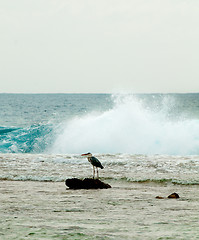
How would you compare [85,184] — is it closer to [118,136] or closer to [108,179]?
[108,179]

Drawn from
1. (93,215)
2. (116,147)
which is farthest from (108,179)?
(116,147)

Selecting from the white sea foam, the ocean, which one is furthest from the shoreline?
the white sea foam

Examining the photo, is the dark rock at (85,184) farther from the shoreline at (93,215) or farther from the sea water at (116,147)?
the sea water at (116,147)

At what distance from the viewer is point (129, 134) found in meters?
17.8

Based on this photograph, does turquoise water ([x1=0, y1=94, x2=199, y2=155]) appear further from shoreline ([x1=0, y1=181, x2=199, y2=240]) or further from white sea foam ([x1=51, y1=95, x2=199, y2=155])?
shoreline ([x1=0, y1=181, x2=199, y2=240])

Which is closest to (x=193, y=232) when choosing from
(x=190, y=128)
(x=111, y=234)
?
(x=111, y=234)

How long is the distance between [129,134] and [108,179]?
9.57 metres

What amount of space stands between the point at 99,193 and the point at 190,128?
546 inches

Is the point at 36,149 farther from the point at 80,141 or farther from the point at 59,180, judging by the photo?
the point at 59,180

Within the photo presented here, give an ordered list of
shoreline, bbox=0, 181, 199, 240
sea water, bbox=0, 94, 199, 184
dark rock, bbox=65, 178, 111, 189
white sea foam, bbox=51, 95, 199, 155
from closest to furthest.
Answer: shoreline, bbox=0, 181, 199, 240, dark rock, bbox=65, 178, 111, 189, sea water, bbox=0, 94, 199, 184, white sea foam, bbox=51, 95, 199, 155

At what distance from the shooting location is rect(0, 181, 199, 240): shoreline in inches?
119

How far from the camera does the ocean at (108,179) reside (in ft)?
10.9

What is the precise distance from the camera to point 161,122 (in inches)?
766

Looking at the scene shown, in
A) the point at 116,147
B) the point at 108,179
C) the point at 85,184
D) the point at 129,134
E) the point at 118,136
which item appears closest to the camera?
the point at 85,184
